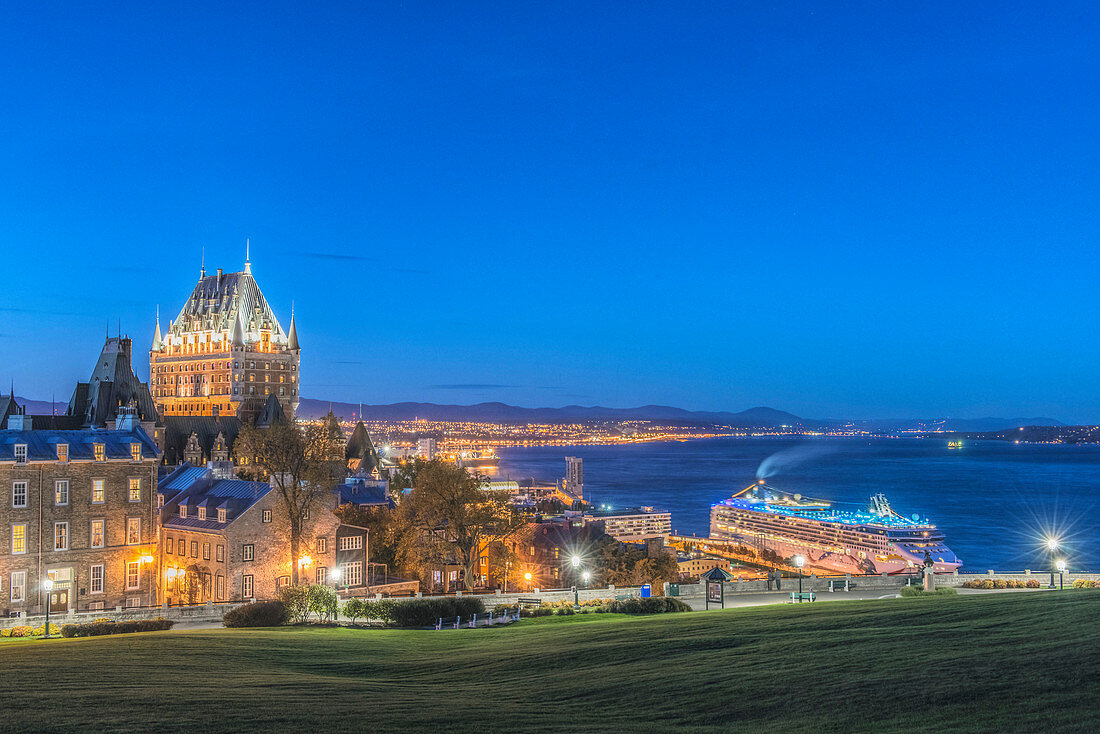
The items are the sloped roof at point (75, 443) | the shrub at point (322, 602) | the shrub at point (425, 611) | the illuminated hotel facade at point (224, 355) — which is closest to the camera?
the shrub at point (425, 611)

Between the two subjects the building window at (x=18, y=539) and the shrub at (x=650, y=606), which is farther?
the building window at (x=18, y=539)

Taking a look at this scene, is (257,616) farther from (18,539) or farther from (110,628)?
(18,539)

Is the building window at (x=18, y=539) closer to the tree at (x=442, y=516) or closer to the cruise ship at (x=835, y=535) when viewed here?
the tree at (x=442, y=516)

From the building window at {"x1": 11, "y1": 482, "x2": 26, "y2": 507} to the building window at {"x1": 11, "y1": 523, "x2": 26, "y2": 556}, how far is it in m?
0.79

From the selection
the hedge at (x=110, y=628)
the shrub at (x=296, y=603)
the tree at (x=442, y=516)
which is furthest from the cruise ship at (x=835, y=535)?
the hedge at (x=110, y=628)

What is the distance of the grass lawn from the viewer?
13.3 m

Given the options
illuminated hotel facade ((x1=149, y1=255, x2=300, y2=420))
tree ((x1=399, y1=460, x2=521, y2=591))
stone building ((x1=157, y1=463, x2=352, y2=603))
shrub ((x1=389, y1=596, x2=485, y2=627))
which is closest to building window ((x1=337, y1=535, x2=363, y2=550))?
stone building ((x1=157, y1=463, x2=352, y2=603))

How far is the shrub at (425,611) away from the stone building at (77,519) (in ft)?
45.2

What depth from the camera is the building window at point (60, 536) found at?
36562 mm

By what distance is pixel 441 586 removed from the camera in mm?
47344

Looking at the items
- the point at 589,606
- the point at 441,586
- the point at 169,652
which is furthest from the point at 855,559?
the point at 169,652

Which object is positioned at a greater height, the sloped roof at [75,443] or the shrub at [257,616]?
the sloped roof at [75,443]

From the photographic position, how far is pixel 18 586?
35594mm

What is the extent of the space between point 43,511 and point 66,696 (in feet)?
79.4
